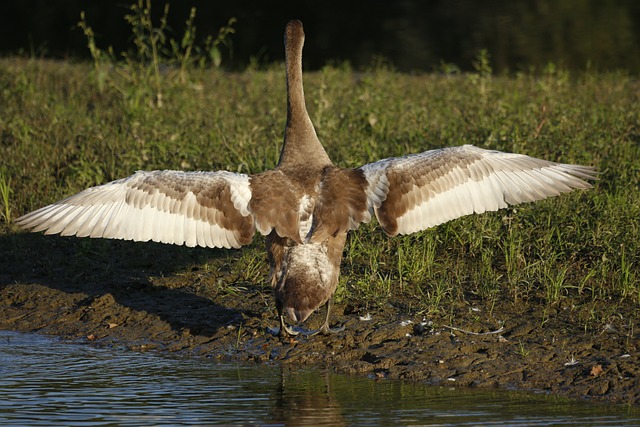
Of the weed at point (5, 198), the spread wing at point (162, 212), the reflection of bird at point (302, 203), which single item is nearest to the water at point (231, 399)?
the reflection of bird at point (302, 203)

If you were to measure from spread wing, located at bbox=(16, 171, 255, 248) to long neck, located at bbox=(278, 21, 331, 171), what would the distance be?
69 centimetres

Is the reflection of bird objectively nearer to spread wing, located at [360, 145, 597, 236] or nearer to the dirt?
spread wing, located at [360, 145, 597, 236]

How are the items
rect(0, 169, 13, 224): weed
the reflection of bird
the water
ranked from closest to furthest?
the water → the reflection of bird → rect(0, 169, 13, 224): weed

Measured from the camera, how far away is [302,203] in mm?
6867

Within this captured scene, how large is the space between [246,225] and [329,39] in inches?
520

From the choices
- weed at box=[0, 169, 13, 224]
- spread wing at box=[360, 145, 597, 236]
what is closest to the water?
spread wing at box=[360, 145, 597, 236]

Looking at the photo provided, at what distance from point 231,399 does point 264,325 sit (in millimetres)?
1348

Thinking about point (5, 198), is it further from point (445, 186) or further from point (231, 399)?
point (445, 186)

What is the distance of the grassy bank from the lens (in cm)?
767

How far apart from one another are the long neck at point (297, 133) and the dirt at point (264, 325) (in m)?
1.05

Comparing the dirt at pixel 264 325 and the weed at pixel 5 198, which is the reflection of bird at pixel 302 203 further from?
the weed at pixel 5 198

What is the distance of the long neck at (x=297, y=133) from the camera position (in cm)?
747

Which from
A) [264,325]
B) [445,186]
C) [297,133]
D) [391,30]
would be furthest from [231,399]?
[391,30]

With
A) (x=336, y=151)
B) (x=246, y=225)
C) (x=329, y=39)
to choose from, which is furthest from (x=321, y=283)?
(x=329, y=39)
